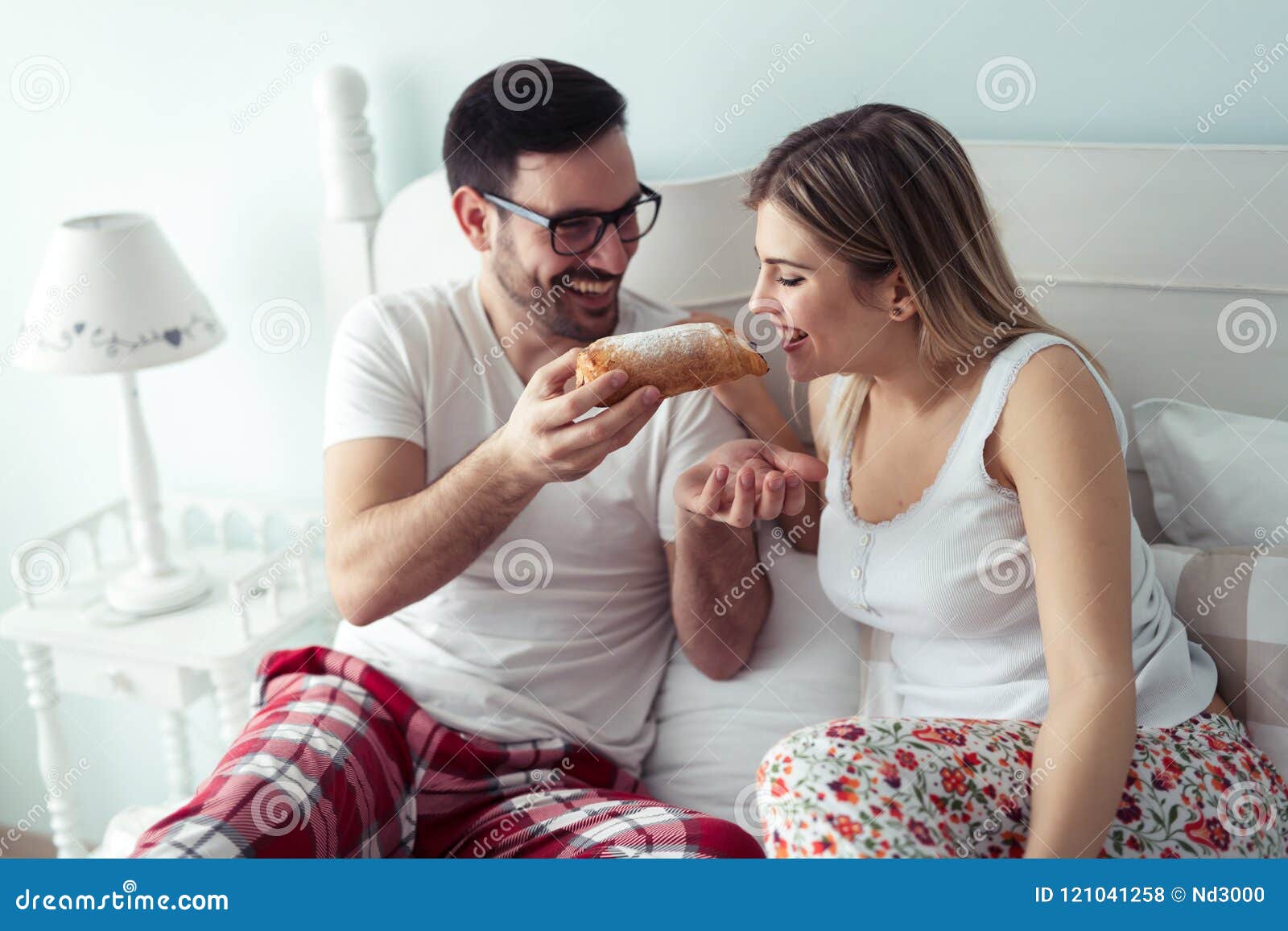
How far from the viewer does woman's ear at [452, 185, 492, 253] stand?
1.60m

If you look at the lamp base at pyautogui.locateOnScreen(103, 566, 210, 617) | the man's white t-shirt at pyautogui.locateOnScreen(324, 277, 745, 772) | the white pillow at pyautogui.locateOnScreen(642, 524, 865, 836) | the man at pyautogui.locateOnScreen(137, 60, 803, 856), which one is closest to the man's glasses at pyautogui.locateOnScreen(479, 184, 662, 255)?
the man at pyautogui.locateOnScreen(137, 60, 803, 856)

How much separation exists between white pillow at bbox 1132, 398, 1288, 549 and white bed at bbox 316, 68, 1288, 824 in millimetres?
43

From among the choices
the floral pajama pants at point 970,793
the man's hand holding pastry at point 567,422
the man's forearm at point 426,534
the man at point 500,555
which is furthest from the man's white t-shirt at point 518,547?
the floral pajama pants at point 970,793

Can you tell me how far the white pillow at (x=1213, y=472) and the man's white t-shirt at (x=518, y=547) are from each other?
560 mm

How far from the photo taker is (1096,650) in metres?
1.11

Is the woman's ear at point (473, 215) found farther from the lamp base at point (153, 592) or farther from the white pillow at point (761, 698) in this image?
the lamp base at point (153, 592)

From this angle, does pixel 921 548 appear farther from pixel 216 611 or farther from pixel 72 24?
pixel 72 24

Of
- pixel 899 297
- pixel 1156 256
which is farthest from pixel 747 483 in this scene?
pixel 1156 256

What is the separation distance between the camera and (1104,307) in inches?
61.6

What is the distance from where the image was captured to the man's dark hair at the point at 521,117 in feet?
4.96

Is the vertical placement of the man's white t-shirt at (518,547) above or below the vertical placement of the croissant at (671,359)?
below

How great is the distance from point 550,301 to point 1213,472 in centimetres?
89

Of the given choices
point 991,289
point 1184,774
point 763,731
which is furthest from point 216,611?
point 1184,774
